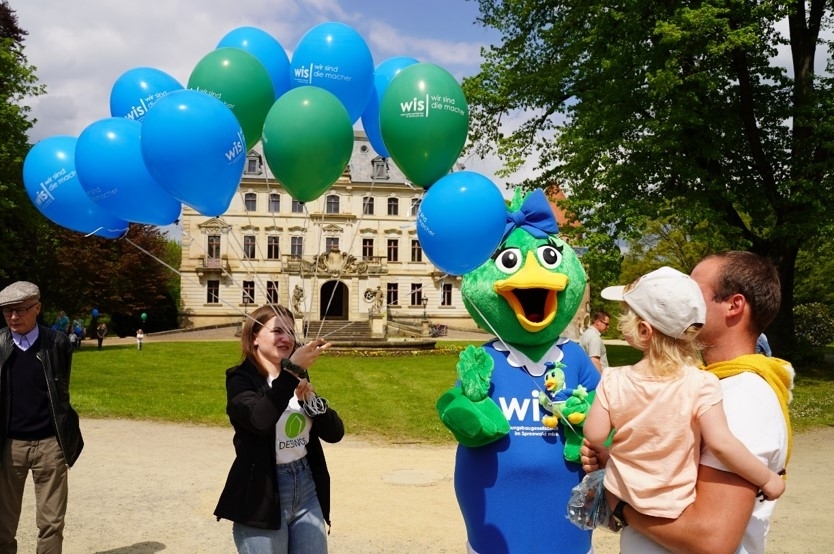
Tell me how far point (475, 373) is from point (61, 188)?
3300mm

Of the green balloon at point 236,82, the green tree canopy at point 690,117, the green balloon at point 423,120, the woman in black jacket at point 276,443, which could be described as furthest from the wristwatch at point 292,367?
the green tree canopy at point 690,117

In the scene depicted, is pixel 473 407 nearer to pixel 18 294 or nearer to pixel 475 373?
pixel 475 373

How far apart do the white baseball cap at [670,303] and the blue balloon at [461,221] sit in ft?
5.25

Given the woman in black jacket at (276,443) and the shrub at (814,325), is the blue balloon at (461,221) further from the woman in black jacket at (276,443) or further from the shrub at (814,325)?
the shrub at (814,325)

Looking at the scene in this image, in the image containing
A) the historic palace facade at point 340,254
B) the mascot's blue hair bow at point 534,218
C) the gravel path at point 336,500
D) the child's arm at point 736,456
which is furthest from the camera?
the historic palace facade at point 340,254

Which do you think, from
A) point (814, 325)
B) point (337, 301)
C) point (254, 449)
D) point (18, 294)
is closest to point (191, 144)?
point (254, 449)

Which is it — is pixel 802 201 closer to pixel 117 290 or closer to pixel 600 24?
pixel 600 24

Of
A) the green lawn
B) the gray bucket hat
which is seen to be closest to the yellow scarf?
the gray bucket hat

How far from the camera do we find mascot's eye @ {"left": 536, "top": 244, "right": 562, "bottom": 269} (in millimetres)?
4461

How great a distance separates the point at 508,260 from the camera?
449 centimetres

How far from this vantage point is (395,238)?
48594 mm

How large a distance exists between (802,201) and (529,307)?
523 inches

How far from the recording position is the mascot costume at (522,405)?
3975mm

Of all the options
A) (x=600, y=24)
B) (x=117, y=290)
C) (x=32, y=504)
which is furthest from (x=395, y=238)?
(x=32, y=504)
